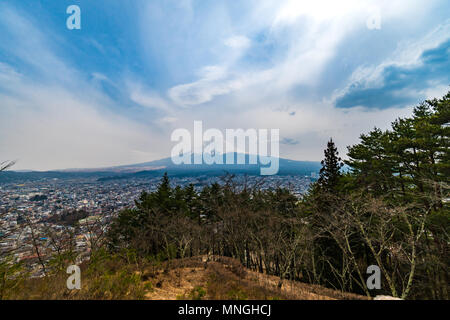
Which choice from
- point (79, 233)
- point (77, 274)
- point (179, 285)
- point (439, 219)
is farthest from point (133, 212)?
point (439, 219)

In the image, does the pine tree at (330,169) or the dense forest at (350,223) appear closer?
the dense forest at (350,223)

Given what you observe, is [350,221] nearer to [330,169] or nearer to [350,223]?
[350,223]

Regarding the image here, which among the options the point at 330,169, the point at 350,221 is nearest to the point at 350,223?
the point at 350,221

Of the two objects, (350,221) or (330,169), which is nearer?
(350,221)
